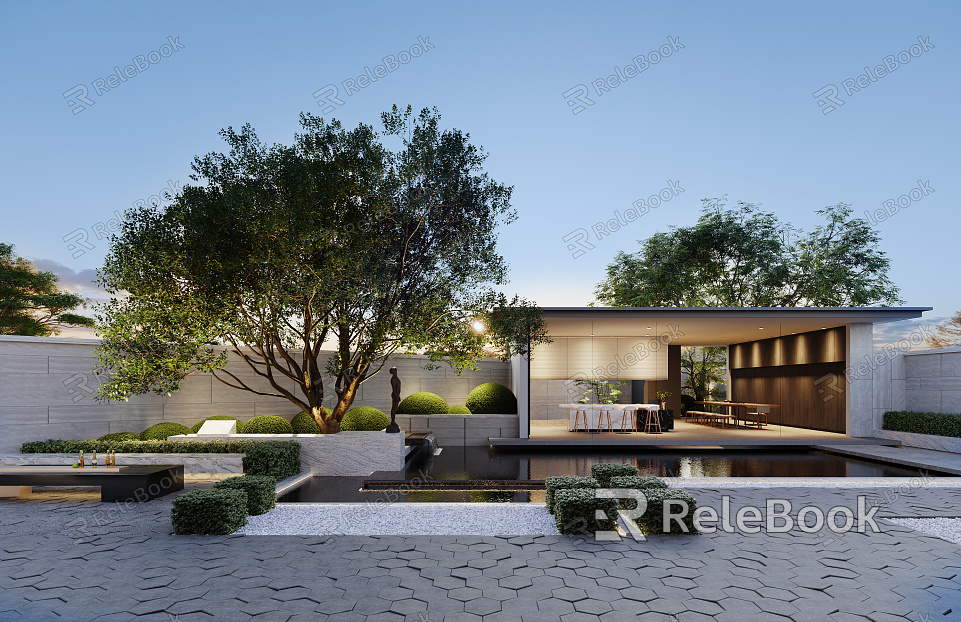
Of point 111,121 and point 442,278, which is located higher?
point 111,121

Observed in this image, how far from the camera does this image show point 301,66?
1134cm

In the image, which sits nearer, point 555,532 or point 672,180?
point 555,532

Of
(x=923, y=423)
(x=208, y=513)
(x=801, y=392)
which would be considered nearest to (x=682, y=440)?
(x=923, y=423)

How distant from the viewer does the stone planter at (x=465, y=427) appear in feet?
→ 43.8

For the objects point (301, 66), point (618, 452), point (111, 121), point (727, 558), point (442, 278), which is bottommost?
point (618, 452)

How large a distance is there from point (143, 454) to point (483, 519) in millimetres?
6360

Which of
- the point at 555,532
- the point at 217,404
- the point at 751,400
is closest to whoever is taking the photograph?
the point at 555,532

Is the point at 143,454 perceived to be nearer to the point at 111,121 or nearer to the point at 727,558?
the point at 111,121

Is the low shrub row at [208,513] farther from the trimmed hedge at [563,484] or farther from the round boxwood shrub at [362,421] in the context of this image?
the round boxwood shrub at [362,421]

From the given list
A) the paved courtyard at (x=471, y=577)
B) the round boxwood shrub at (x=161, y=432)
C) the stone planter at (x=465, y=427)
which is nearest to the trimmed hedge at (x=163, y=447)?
the round boxwood shrub at (x=161, y=432)

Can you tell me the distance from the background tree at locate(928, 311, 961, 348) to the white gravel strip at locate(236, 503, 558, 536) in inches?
1040

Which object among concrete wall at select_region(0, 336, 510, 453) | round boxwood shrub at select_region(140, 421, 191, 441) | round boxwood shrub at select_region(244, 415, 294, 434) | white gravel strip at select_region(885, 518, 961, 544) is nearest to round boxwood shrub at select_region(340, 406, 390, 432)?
round boxwood shrub at select_region(244, 415, 294, 434)

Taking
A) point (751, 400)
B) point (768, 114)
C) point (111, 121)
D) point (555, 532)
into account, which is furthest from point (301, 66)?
point (751, 400)

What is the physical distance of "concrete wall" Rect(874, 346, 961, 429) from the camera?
12.0 metres
